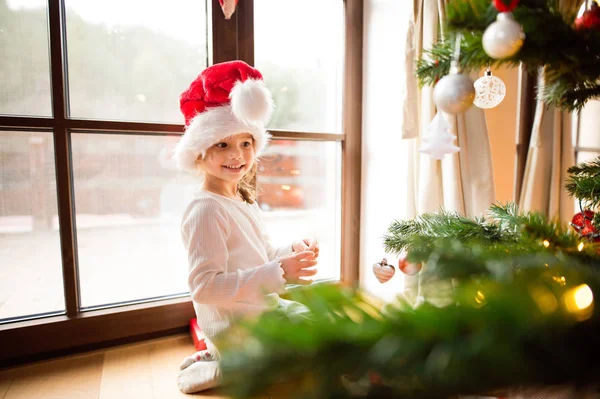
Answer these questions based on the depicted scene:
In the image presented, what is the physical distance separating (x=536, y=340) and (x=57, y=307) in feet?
4.89

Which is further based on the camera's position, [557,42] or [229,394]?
[557,42]

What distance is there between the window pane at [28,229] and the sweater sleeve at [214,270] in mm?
578

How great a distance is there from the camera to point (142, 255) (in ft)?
4.66

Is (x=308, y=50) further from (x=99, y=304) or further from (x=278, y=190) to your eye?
(x=99, y=304)

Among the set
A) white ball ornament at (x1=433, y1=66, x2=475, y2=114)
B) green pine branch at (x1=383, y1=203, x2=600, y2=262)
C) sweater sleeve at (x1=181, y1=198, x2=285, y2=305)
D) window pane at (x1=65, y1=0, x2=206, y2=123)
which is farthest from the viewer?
window pane at (x1=65, y1=0, x2=206, y2=123)

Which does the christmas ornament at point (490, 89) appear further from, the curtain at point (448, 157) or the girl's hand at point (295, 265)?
the girl's hand at point (295, 265)

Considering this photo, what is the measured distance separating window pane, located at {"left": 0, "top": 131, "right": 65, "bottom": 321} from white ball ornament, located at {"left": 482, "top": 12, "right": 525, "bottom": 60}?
1306 mm


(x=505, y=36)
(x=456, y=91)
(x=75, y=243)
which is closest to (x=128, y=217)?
(x=75, y=243)

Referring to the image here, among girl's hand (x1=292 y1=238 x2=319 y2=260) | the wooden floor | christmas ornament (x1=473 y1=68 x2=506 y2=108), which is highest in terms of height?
christmas ornament (x1=473 y1=68 x2=506 y2=108)

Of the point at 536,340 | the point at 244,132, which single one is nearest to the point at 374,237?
the point at 244,132

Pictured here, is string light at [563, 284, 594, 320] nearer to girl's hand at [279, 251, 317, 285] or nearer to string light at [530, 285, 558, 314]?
string light at [530, 285, 558, 314]

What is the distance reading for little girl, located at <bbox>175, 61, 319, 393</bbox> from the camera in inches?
38.4

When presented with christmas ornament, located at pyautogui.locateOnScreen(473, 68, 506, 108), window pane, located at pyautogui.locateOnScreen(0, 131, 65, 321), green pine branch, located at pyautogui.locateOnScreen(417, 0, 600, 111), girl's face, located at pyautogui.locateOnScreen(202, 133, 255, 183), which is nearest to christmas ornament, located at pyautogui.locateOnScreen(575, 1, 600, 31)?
green pine branch, located at pyautogui.locateOnScreen(417, 0, 600, 111)

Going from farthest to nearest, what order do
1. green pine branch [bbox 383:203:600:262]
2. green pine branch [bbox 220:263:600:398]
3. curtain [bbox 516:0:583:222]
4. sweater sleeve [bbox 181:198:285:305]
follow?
curtain [bbox 516:0:583:222], sweater sleeve [bbox 181:198:285:305], green pine branch [bbox 383:203:600:262], green pine branch [bbox 220:263:600:398]
